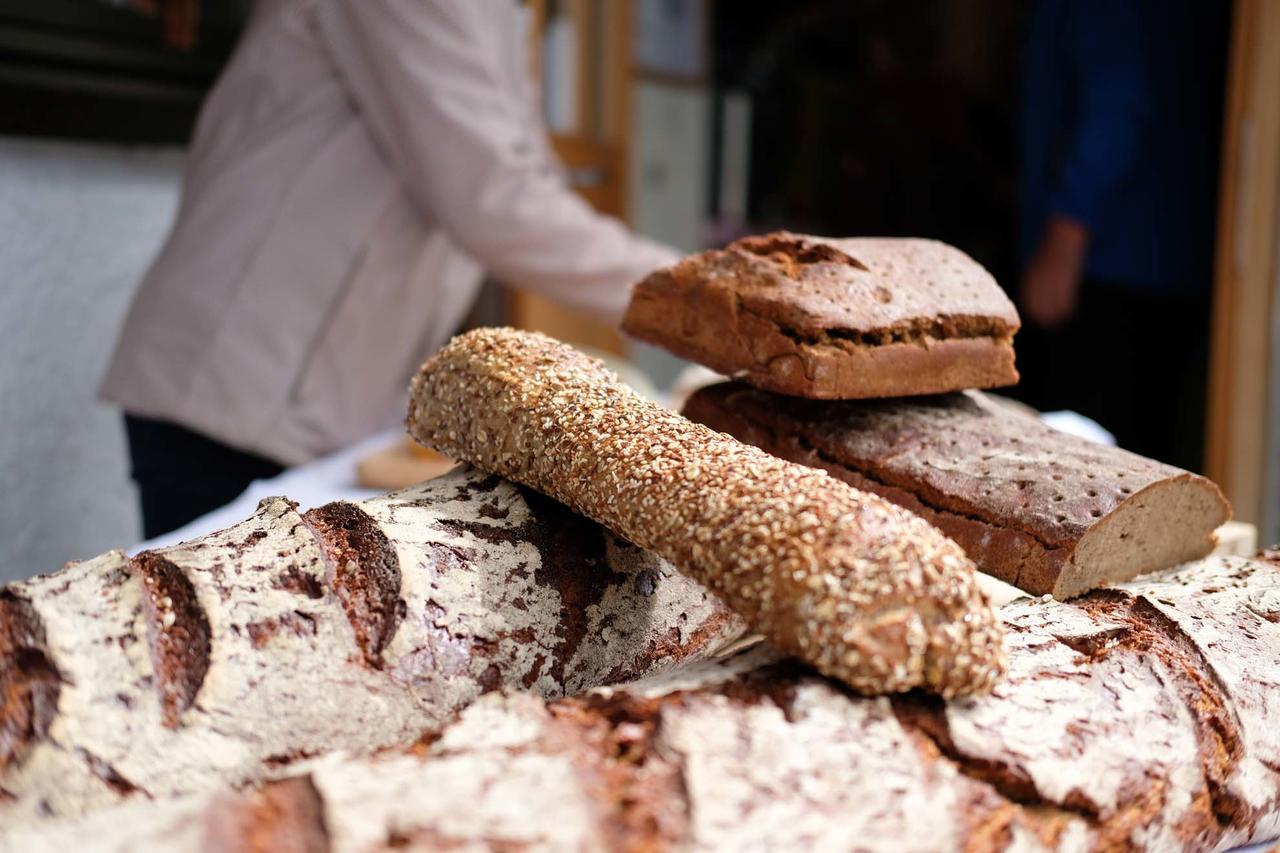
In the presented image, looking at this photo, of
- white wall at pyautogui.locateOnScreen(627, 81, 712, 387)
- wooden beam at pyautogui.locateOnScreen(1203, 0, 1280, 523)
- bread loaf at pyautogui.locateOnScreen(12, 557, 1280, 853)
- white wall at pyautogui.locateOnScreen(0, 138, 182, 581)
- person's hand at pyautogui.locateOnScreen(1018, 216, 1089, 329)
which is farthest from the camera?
white wall at pyautogui.locateOnScreen(627, 81, 712, 387)

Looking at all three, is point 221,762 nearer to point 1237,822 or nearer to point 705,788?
point 705,788

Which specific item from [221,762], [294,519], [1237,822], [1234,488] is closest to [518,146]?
[294,519]

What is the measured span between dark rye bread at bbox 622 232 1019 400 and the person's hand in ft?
7.20

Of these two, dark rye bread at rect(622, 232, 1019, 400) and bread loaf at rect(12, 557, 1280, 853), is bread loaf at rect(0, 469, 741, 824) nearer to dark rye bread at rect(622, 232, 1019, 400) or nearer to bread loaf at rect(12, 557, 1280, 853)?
bread loaf at rect(12, 557, 1280, 853)

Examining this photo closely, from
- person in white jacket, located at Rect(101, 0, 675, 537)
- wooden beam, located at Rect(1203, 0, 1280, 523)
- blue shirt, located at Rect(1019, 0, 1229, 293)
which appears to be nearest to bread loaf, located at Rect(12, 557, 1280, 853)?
person in white jacket, located at Rect(101, 0, 675, 537)

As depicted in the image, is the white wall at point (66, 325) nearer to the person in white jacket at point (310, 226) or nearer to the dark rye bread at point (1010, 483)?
the person in white jacket at point (310, 226)

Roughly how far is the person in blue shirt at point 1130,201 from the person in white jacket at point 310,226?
1.86 metres

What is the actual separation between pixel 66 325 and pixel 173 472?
1.99ft

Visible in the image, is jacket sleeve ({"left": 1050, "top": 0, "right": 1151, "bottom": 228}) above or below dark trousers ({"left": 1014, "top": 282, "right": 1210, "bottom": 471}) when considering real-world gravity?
above

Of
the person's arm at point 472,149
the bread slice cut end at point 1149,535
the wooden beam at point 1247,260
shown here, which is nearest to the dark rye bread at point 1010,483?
the bread slice cut end at point 1149,535

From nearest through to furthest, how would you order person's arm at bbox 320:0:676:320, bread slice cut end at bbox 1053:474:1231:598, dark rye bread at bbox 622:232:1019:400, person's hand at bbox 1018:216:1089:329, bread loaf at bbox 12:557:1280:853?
bread loaf at bbox 12:557:1280:853
bread slice cut end at bbox 1053:474:1231:598
dark rye bread at bbox 622:232:1019:400
person's arm at bbox 320:0:676:320
person's hand at bbox 1018:216:1089:329

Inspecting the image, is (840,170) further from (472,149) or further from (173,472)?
(173,472)

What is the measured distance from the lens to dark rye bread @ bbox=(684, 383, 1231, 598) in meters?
1.02

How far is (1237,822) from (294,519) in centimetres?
80
